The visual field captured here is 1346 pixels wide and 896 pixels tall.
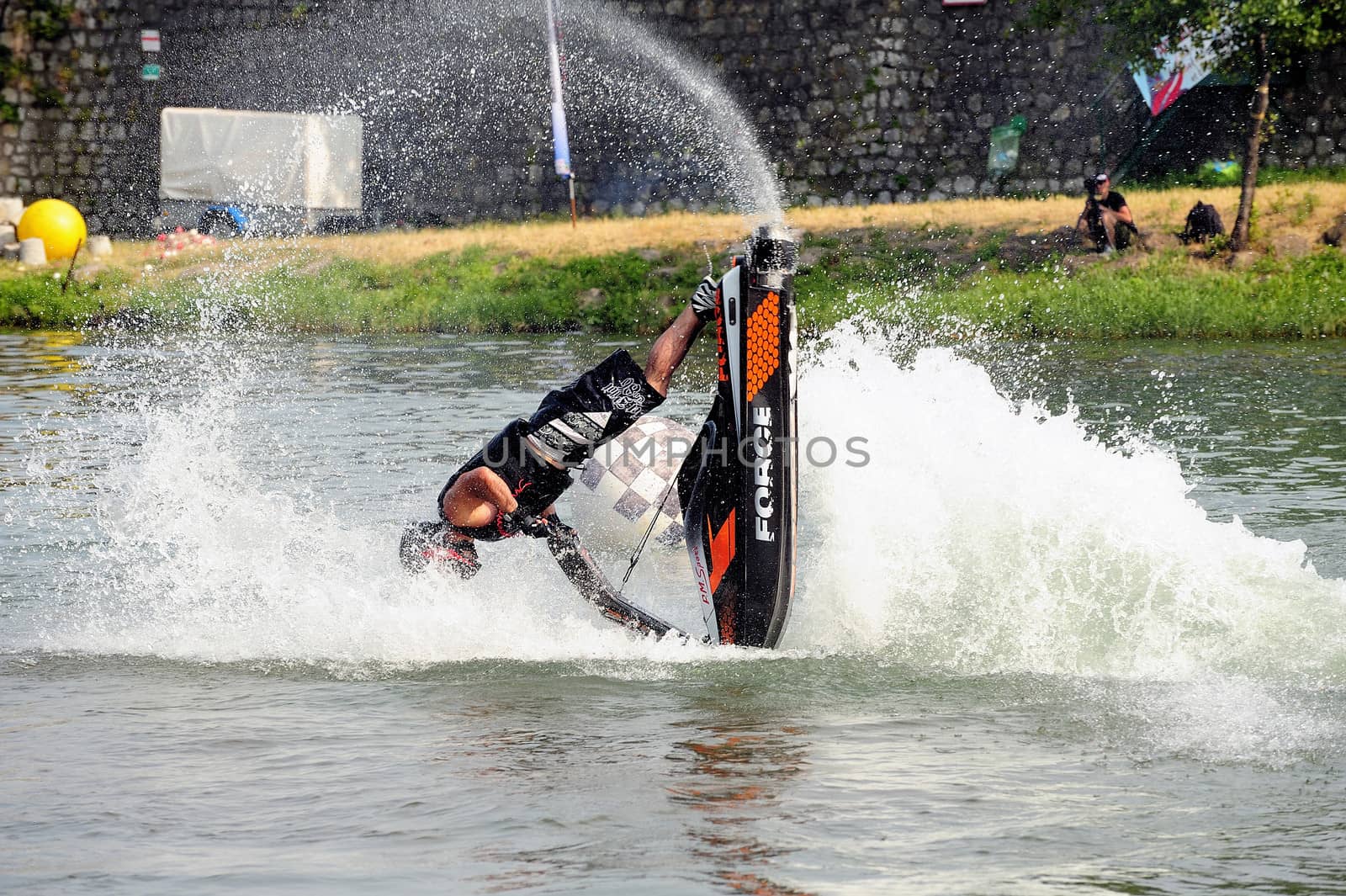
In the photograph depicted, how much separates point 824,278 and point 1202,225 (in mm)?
4673

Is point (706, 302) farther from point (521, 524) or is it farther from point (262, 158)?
point (262, 158)

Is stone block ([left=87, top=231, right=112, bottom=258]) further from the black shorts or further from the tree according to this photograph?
the black shorts

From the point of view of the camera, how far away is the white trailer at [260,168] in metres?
31.5

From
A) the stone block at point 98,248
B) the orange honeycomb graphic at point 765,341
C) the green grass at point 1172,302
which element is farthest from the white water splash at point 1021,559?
the stone block at point 98,248

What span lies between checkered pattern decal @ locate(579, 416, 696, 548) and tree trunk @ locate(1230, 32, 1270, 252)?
1417 cm

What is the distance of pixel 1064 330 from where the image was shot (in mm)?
19016

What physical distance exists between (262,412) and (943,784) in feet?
31.8

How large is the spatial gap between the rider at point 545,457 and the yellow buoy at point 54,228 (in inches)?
909

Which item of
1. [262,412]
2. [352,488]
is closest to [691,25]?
[262,412]

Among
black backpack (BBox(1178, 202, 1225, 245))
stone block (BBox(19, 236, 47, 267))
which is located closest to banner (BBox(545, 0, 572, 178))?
stone block (BBox(19, 236, 47, 267))

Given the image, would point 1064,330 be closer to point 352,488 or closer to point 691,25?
point 352,488

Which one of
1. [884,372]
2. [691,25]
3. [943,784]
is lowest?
[943,784]

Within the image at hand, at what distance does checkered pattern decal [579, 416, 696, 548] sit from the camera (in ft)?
26.3

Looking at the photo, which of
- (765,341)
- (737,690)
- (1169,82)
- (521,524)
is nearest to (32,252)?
(1169,82)
